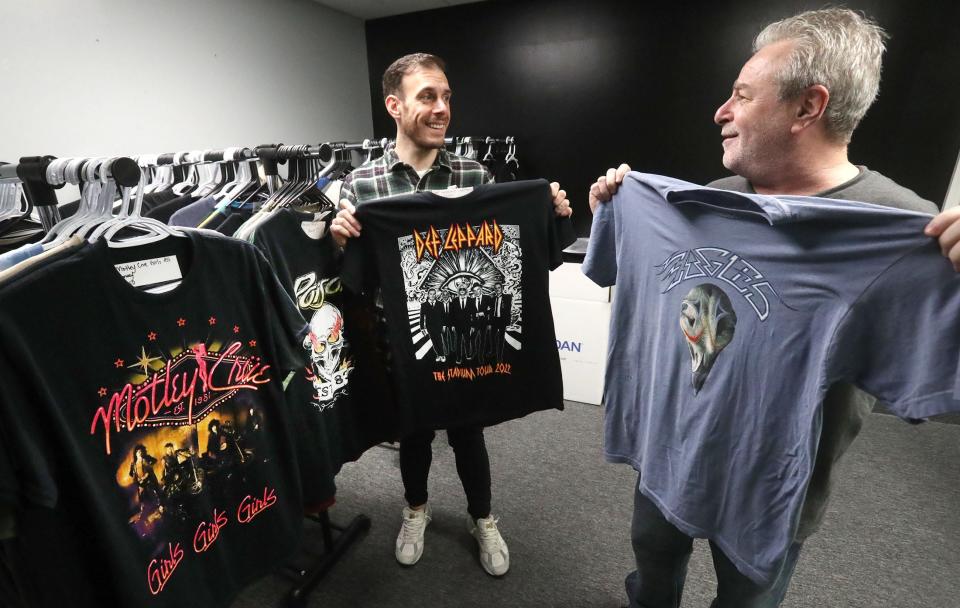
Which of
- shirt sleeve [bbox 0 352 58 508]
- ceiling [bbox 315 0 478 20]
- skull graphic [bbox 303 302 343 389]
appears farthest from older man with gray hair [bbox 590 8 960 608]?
ceiling [bbox 315 0 478 20]

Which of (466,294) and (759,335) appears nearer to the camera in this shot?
(759,335)

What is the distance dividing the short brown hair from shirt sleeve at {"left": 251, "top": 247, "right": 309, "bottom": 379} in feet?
2.42

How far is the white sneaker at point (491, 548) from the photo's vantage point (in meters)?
1.58

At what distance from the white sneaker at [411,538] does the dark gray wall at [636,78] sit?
236 centimetres

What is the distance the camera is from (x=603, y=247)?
1.12 m

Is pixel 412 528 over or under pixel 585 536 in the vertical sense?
over

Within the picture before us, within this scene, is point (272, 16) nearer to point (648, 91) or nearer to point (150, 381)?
point (648, 91)

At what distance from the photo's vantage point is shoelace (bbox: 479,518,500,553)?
5.25ft

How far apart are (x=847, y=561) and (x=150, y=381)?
2238mm

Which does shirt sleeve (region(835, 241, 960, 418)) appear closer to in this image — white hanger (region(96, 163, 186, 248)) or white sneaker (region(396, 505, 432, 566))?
white hanger (region(96, 163, 186, 248))

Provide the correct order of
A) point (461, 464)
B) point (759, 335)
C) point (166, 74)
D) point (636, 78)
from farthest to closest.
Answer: point (636, 78) → point (166, 74) → point (461, 464) → point (759, 335)

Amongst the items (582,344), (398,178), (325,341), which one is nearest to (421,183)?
(398,178)

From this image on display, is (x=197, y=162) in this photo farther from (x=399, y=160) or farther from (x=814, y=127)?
(x=814, y=127)

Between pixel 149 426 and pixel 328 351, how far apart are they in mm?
509
